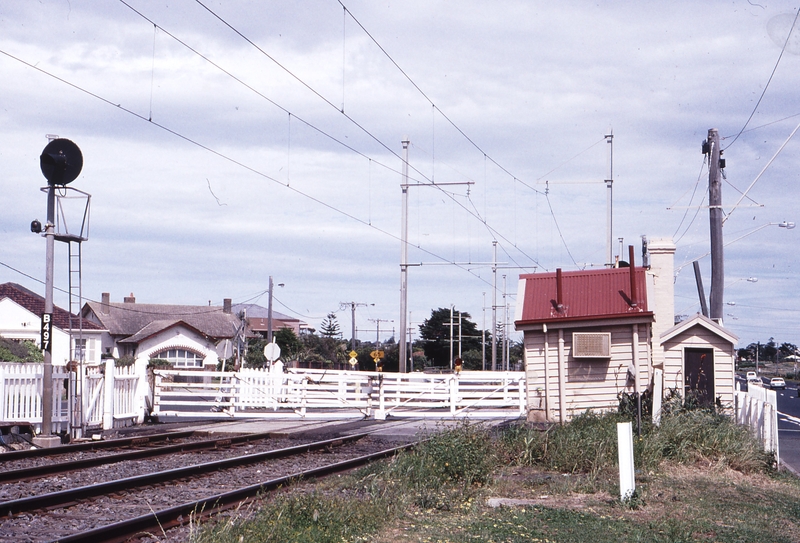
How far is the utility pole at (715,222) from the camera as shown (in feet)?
73.5

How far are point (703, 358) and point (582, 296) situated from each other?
3233 mm

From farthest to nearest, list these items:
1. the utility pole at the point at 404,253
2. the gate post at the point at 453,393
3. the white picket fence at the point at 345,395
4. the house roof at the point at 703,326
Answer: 1. the utility pole at the point at 404,253
2. the gate post at the point at 453,393
3. the white picket fence at the point at 345,395
4. the house roof at the point at 703,326

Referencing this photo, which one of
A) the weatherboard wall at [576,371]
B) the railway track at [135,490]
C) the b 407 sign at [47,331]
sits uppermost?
the b 407 sign at [47,331]

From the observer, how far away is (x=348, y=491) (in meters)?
9.88

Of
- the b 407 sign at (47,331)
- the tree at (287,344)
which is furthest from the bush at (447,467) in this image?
the tree at (287,344)

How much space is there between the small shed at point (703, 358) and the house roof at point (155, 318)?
2122 inches

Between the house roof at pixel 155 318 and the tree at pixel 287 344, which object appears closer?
the house roof at pixel 155 318

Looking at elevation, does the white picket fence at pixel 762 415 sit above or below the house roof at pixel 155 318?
below

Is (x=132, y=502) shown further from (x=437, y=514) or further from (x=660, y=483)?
(x=660, y=483)

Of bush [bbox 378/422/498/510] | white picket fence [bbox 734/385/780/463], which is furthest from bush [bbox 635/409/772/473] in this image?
bush [bbox 378/422/498/510]

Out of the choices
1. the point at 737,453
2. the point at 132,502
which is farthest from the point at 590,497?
the point at 132,502

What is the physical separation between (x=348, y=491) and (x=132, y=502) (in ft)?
7.92

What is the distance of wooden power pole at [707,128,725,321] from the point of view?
22406 millimetres

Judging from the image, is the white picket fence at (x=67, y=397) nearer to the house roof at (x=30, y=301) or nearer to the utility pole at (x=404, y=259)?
the utility pole at (x=404, y=259)
